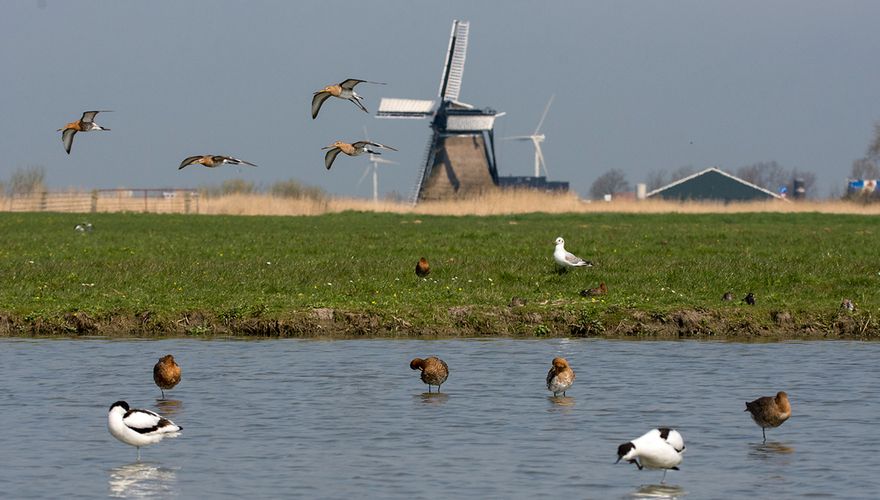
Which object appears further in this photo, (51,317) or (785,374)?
(51,317)

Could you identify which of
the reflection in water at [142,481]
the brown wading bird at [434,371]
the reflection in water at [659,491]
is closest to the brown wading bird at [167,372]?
the brown wading bird at [434,371]

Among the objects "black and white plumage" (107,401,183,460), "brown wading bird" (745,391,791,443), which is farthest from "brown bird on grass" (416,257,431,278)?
"black and white plumage" (107,401,183,460)

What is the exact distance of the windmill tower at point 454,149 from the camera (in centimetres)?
11094

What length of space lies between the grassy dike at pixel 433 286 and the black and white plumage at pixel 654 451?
10920 mm

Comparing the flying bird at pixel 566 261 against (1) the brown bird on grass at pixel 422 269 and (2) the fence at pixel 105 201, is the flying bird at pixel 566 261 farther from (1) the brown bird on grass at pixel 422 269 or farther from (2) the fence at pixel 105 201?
(2) the fence at pixel 105 201

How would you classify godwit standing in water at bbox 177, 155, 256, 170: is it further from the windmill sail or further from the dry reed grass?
the windmill sail

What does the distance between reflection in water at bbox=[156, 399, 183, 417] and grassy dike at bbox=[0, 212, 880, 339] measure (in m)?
6.22

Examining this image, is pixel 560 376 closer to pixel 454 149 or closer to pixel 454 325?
pixel 454 325

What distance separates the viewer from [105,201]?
266ft

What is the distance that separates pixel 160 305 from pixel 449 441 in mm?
11217

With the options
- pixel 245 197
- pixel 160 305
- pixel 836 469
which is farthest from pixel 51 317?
pixel 245 197

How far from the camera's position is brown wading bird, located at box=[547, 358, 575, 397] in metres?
17.7

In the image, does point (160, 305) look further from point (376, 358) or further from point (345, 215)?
point (345, 215)

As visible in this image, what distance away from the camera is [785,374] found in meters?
19.8
